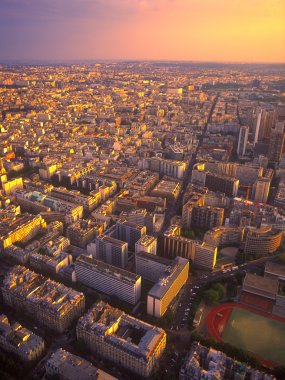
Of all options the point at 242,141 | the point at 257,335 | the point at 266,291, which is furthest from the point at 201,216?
the point at 242,141

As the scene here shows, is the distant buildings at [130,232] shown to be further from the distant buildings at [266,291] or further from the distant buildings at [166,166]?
the distant buildings at [166,166]

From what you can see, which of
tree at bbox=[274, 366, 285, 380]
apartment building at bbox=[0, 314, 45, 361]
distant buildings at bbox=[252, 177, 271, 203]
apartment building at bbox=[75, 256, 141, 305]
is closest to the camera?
tree at bbox=[274, 366, 285, 380]

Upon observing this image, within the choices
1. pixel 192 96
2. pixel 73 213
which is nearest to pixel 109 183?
pixel 73 213

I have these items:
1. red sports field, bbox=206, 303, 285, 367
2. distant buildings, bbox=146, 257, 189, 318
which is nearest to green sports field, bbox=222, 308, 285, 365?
red sports field, bbox=206, 303, 285, 367

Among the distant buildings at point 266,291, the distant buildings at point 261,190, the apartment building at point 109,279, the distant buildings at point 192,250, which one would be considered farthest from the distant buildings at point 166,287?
the distant buildings at point 261,190

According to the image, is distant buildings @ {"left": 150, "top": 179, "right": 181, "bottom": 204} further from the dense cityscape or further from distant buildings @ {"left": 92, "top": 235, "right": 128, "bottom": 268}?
distant buildings @ {"left": 92, "top": 235, "right": 128, "bottom": 268}

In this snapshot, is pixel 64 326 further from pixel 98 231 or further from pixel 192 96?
pixel 192 96
